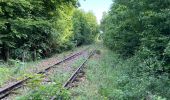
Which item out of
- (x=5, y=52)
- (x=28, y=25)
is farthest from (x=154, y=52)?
(x=5, y=52)

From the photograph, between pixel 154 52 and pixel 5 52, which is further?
pixel 5 52

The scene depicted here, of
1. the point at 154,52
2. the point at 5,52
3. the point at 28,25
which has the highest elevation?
the point at 28,25

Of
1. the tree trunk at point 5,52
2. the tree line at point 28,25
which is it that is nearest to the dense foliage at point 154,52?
the tree line at point 28,25

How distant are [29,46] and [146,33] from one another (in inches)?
544

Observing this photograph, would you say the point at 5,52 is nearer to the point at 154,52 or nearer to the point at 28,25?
the point at 28,25

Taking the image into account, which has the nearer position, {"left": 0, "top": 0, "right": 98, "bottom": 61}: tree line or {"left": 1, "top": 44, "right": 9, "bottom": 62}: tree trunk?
{"left": 0, "top": 0, "right": 98, "bottom": 61}: tree line

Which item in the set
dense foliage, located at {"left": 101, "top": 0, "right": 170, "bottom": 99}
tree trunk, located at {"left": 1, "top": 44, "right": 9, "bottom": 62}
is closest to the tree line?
tree trunk, located at {"left": 1, "top": 44, "right": 9, "bottom": 62}

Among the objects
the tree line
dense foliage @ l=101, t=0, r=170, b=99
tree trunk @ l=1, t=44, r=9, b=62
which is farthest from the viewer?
tree trunk @ l=1, t=44, r=9, b=62

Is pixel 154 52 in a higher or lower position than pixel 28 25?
lower

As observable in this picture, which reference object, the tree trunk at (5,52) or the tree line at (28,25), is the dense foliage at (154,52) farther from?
the tree trunk at (5,52)

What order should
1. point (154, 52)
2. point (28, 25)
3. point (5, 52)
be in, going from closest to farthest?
point (154, 52) → point (5, 52) → point (28, 25)

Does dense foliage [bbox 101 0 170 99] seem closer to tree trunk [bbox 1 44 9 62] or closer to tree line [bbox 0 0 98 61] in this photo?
tree line [bbox 0 0 98 61]

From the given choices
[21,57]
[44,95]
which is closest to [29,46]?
[21,57]

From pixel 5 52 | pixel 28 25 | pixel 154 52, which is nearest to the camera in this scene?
pixel 154 52
